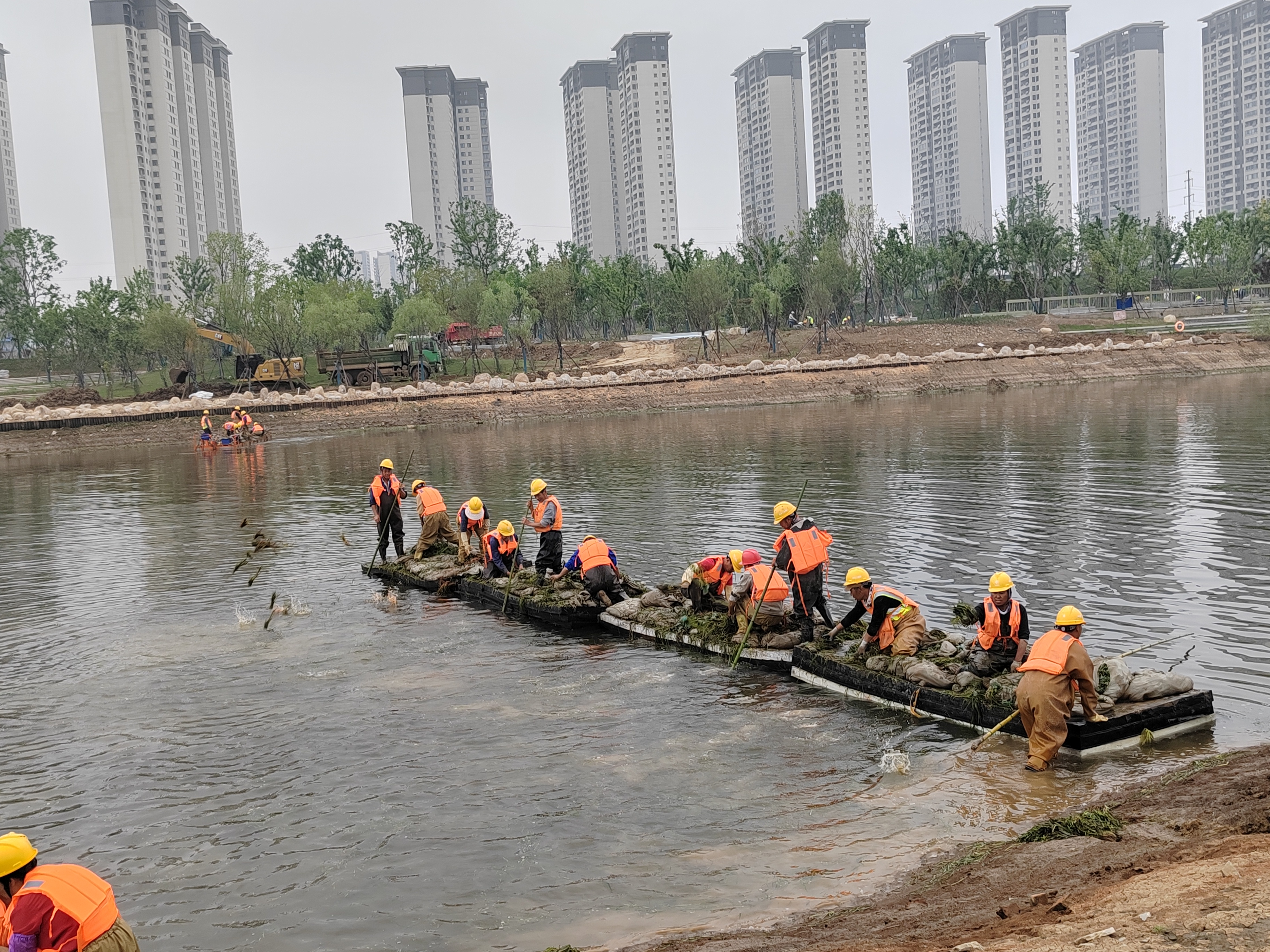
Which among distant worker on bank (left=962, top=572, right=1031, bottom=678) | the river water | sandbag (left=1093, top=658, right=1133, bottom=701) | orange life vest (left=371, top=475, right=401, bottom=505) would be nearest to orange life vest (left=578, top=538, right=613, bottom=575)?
the river water

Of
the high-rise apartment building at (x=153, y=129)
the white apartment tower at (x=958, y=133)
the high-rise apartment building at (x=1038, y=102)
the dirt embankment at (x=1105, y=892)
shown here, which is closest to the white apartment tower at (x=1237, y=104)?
the high-rise apartment building at (x=1038, y=102)

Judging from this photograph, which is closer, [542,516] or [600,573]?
[600,573]

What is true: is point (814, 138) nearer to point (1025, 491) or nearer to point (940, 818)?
point (1025, 491)

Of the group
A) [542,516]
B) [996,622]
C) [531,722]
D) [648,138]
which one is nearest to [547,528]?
[542,516]

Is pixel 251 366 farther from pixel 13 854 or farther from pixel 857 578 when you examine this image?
pixel 13 854

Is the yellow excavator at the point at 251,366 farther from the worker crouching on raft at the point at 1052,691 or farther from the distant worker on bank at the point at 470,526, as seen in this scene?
the worker crouching on raft at the point at 1052,691

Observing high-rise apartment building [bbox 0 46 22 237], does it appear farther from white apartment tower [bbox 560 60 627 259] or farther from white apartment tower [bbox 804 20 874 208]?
white apartment tower [bbox 804 20 874 208]

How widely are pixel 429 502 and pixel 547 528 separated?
4053 millimetres

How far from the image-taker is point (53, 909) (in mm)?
6012

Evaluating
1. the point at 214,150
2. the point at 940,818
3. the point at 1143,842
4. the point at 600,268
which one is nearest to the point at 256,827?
the point at 940,818

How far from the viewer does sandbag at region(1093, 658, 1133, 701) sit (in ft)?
36.0

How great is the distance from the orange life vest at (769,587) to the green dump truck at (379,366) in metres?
54.3

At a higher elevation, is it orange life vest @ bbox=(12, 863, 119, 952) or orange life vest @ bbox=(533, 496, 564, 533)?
orange life vest @ bbox=(533, 496, 564, 533)

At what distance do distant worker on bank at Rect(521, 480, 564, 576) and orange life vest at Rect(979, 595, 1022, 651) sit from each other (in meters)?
7.60
